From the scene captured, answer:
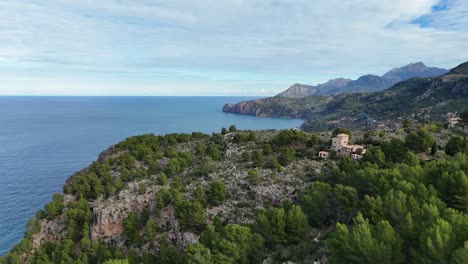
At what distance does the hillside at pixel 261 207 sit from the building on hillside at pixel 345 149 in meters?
2.71

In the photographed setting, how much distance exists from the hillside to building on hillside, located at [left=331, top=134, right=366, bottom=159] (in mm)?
2705

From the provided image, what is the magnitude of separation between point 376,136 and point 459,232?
44072 millimetres

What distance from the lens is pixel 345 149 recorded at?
5200 centimetres

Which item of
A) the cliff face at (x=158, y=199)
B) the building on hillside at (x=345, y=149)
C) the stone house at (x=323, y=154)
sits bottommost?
the cliff face at (x=158, y=199)

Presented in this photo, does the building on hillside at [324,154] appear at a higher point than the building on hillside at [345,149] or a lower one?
lower

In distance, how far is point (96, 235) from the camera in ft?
138

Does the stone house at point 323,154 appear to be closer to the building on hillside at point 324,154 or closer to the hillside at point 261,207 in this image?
the building on hillside at point 324,154

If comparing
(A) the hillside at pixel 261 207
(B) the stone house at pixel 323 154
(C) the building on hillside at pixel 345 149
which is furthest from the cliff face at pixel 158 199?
(C) the building on hillside at pixel 345 149

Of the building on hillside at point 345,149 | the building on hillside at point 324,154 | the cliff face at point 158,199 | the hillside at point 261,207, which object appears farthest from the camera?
the building on hillside at point 324,154

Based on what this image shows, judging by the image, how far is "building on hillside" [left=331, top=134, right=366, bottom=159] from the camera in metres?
49.5

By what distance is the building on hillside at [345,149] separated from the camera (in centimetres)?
4951

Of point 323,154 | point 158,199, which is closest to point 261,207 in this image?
point 158,199

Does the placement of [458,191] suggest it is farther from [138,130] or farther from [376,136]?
[138,130]

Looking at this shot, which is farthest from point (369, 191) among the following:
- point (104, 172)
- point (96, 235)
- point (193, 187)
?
point (104, 172)
